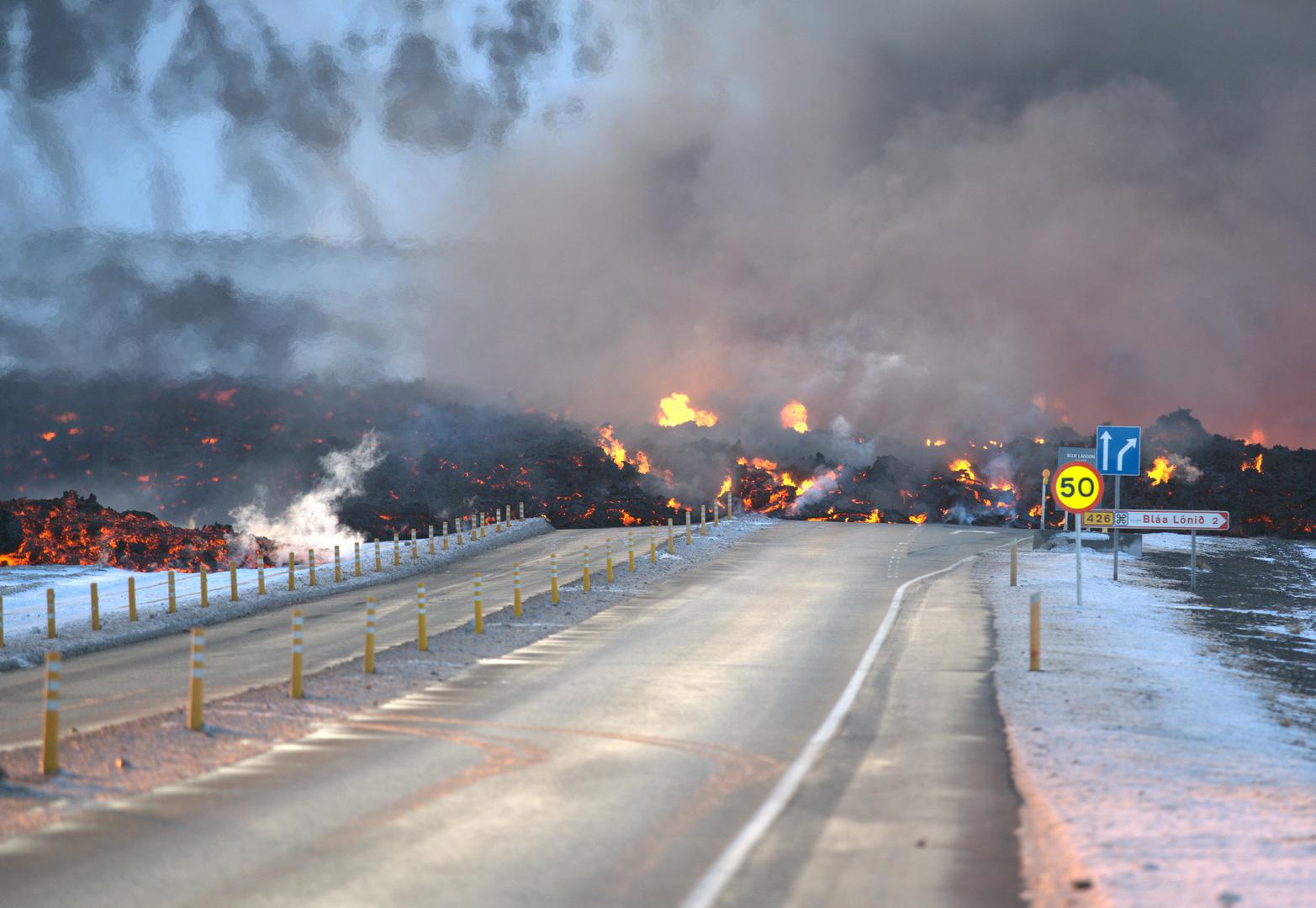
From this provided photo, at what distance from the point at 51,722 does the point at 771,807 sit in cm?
698

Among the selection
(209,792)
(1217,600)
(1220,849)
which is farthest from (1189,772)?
(1217,600)

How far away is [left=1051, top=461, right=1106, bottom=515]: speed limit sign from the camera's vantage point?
23.3 metres

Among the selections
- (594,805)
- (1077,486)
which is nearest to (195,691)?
(594,805)

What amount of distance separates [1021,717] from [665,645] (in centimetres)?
736

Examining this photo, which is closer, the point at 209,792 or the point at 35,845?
the point at 35,845

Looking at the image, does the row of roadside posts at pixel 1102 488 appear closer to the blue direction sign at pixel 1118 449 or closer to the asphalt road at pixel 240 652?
the blue direction sign at pixel 1118 449

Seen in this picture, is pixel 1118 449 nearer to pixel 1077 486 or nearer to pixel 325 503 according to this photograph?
pixel 1077 486

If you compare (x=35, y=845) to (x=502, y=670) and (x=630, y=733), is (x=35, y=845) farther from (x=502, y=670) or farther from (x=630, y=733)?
(x=502, y=670)

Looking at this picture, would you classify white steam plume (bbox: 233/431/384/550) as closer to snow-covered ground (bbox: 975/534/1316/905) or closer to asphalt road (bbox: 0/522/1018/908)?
snow-covered ground (bbox: 975/534/1316/905)

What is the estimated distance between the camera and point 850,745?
12.1 m

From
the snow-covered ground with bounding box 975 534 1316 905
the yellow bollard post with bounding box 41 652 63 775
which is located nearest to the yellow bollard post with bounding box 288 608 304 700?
the yellow bollard post with bounding box 41 652 63 775

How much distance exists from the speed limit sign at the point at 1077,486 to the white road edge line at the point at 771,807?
7.77m

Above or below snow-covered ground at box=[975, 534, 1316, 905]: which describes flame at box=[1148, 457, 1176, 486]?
above

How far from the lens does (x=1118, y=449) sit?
27219 mm
